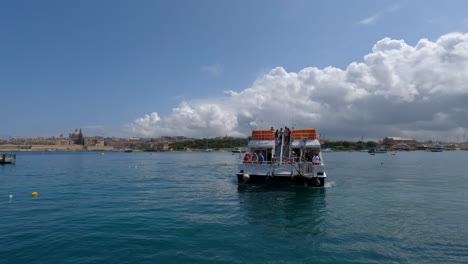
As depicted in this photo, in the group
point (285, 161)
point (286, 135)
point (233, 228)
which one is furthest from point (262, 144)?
point (233, 228)

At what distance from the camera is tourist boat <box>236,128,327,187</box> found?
1032 inches

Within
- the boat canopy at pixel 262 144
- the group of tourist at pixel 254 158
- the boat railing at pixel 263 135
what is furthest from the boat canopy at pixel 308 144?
the group of tourist at pixel 254 158

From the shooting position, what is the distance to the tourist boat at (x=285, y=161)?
26.2 meters

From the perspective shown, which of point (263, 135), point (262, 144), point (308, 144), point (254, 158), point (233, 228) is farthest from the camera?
point (263, 135)

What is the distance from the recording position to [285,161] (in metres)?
27.8

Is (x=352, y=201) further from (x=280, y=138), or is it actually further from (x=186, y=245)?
(x=186, y=245)

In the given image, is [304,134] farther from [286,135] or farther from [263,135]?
[263,135]

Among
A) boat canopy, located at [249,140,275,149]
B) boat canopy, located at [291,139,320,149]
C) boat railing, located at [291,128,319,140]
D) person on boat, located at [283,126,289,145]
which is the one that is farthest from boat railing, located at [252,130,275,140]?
boat canopy, located at [291,139,320,149]

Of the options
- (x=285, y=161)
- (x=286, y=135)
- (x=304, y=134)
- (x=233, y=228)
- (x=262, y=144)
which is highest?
(x=304, y=134)

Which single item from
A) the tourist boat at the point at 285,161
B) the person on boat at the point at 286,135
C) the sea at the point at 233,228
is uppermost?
the person on boat at the point at 286,135

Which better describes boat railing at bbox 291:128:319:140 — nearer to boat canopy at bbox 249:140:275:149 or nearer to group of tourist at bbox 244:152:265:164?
boat canopy at bbox 249:140:275:149

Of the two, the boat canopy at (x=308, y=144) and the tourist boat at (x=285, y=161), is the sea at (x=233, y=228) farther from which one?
the boat canopy at (x=308, y=144)

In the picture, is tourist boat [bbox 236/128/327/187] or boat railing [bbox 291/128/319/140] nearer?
tourist boat [bbox 236/128/327/187]

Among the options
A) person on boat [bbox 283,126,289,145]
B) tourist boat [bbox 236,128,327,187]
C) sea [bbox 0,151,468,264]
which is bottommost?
sea [bbox 0,151,468,264]
